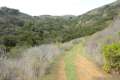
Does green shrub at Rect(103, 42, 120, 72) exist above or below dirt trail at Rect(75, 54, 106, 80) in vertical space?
above

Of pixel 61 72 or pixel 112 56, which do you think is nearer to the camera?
pixel 112 56

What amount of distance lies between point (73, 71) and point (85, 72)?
27.5 inches

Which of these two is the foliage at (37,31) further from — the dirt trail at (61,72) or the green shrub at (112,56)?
the green shrub at (112,56)

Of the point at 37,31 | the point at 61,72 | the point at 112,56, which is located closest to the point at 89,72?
the point at 61,72

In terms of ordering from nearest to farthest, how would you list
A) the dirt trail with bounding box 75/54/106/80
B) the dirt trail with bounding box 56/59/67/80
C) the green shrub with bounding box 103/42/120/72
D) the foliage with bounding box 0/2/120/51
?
1. the dirt trail with bounding box 75/54/106/80
2. the green shrub with bounding box 103/42/120/72
3. the dirt trail with bounding box 56/59/67/80
4. the foliage with bounding box 0/2/120/51

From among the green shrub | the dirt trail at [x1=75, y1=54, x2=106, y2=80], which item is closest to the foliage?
the dirt trail at [x1=75, y1=54, x2=106, y2=80]

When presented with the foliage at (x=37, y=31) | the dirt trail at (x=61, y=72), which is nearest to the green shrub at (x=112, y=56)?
the dirt trail at (x=61, y=72)

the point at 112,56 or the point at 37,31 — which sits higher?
the point at 112,56

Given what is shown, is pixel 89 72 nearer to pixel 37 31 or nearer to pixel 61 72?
pixel 61 72

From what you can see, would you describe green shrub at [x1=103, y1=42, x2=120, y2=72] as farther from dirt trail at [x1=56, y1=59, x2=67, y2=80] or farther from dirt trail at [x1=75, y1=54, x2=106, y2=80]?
dirt trail at [x1=56, y1=59, x2=67, y2=80]

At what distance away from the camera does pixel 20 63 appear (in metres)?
11.6

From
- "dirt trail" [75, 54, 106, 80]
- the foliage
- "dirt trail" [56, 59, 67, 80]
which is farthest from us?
the foliage

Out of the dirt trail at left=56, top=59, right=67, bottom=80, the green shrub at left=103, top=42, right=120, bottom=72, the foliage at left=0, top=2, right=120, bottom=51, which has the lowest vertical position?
the foliage at left=0, top=2, right=120, bottom=51

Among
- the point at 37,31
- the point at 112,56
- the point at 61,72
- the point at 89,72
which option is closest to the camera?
the point at 112,56
